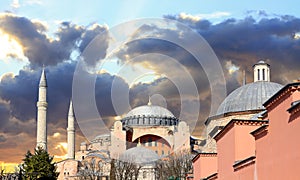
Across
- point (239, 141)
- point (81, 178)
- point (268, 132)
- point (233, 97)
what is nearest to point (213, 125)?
point (233, 97)

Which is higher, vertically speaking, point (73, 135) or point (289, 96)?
point (73, 135)

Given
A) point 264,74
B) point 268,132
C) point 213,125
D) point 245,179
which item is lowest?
point 245,179

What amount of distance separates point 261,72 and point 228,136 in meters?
21.7

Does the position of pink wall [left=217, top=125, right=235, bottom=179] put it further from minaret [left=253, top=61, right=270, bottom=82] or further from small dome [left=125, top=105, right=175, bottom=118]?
small dome [left=125, top=105, right=175, bottom=118]

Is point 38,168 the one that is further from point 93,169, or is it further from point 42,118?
point 93,169

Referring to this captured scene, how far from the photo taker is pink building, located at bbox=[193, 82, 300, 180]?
1098 cm

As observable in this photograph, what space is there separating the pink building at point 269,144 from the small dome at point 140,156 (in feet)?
165

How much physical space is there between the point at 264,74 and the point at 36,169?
1789 cm

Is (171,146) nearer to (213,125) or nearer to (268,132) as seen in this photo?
(213,125)

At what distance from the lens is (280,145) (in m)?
11.9

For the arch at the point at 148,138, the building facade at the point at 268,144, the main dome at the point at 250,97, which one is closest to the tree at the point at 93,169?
the arch at the point at 148,138

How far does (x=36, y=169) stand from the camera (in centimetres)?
4159

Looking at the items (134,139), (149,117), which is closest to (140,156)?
(134,139)

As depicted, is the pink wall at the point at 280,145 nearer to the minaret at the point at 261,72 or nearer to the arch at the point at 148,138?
the minaret at the point at 261,72
